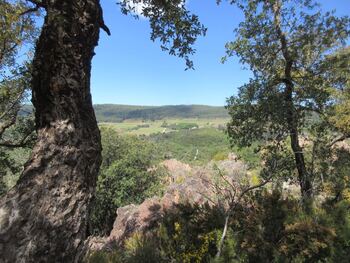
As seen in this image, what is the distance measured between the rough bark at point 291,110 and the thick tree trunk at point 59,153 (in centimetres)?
818

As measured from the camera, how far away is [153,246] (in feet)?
20.2

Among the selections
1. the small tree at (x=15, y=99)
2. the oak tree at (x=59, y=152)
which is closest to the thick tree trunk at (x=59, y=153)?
the oak tree at (x=59, y=152)

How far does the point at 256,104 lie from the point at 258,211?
559 centimetres

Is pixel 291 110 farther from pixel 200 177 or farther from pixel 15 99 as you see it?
pixel 15 99

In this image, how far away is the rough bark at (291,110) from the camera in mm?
10575

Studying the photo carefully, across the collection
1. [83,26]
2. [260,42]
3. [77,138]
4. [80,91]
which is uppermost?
[260,42]

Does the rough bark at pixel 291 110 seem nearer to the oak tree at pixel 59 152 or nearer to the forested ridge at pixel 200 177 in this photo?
the forested ridge at pixel 200 177

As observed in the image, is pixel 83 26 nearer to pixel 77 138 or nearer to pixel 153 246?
pixel 77 138

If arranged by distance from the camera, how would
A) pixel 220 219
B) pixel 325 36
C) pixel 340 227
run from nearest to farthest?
pixel 340 227 → pixel 220 219 → pixel 325 36

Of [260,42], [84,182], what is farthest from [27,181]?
[260,42]

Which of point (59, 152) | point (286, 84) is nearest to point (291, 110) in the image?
point (286, 84)

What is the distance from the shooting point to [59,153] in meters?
3.26

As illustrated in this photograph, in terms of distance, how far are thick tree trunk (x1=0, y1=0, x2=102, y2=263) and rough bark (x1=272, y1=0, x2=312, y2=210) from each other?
26.8 feet

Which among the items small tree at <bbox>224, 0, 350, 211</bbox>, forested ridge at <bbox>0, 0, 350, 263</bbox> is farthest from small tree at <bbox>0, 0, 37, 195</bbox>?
small tree at <bbox>224, 0, 350, 211</bbox>
